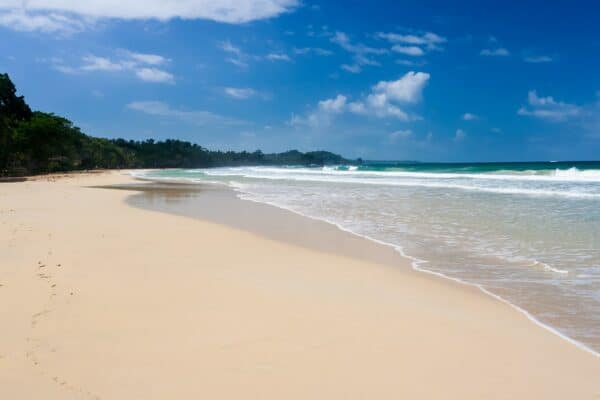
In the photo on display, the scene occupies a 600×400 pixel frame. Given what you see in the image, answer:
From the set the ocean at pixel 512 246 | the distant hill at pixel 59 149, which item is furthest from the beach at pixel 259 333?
the distant hill at pixel 59 149

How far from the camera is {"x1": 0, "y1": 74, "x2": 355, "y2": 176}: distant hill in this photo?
146 ft

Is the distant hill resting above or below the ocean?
above

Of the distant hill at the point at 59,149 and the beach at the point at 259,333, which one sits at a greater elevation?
the distant hill at the point at 59,149

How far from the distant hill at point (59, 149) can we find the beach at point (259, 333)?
133 ft

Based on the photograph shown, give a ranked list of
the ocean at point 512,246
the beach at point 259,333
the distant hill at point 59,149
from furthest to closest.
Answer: the distant hill at point 59,149
the ocean at point 512,246
the beach at point 259,333

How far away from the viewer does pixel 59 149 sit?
186ft

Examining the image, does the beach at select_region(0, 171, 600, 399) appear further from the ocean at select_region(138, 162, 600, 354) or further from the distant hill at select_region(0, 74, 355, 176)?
the distant hill at select_region(0, 74, 355, 176)

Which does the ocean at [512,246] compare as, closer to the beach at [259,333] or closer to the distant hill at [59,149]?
the beach at [259,333]

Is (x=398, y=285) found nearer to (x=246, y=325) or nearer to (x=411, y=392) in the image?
(x=246, y=325)

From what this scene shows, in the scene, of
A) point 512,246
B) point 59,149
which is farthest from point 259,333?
point 59,149

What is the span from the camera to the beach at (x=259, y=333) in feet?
9.52

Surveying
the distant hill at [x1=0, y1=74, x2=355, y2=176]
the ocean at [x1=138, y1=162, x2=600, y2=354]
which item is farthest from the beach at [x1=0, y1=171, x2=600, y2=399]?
the distant hill at [x1=0, y1=74, x2=355, y2=176]

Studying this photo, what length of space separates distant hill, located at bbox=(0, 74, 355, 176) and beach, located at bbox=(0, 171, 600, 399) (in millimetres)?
40606

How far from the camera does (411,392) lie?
288 cm
